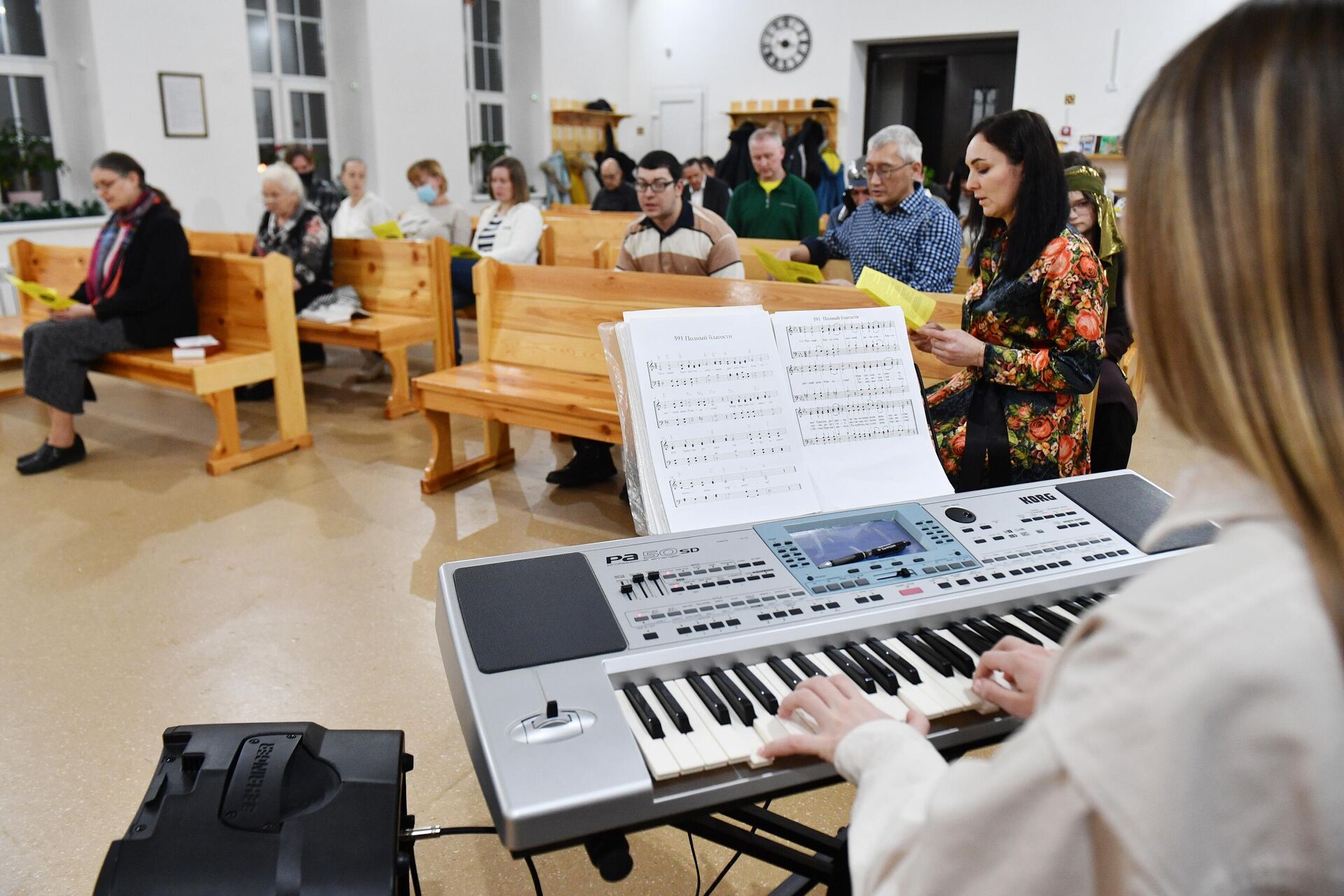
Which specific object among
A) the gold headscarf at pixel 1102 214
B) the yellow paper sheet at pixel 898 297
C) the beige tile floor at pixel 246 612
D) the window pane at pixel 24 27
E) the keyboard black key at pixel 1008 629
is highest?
the window pane at pixel 24 27

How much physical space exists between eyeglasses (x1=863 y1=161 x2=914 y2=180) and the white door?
7766 millimetres

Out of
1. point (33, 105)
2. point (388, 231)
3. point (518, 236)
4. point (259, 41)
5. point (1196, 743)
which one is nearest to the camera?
point (1196, 743)

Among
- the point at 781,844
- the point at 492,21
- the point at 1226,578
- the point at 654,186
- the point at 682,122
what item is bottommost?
the point at 781,844

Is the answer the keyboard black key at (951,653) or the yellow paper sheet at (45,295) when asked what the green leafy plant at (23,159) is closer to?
the yellow paper sheet at (45,295)

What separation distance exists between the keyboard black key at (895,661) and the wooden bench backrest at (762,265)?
334 centimetres

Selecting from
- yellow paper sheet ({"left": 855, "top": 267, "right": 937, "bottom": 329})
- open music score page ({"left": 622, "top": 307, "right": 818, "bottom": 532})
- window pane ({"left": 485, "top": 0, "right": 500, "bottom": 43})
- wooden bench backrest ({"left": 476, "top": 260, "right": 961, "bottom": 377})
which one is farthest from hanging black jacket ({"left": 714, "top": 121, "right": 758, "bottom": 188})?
open music score page ({"left": 622, "top": 307, "right": 818, "bottom": 532})

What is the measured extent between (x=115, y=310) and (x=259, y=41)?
15.3ft

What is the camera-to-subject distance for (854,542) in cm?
129

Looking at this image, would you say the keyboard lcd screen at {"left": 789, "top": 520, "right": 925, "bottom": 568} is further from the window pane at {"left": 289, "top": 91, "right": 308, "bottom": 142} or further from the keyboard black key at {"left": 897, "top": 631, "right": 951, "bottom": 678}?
the window pane at {"left": 289, "top": 91, "right": 308, "bottom": 142}

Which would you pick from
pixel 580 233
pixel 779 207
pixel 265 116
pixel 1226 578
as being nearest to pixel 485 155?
pixel 265 116

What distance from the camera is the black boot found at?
3.81 m

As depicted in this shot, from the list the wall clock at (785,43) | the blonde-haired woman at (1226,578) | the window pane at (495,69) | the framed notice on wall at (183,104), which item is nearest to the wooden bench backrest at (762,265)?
the blonde-haired woman at (1226,578)

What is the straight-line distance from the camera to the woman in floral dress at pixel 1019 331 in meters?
1.83

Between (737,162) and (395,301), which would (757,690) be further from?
(737,162)
